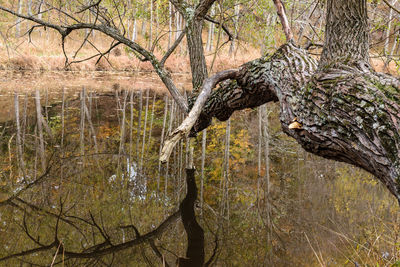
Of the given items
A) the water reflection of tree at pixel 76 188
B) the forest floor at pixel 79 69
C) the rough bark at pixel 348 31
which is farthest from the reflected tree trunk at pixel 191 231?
the forest floor at pixel 79 69

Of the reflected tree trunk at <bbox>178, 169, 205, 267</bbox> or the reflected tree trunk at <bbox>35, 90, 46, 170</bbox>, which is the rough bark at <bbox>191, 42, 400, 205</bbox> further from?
the reflected tree trunk at <bbox>35, 90, 46, 170</bbox>

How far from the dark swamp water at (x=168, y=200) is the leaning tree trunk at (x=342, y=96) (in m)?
1.01

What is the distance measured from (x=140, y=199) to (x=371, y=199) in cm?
311

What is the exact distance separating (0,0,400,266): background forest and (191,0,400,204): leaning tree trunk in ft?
1.77

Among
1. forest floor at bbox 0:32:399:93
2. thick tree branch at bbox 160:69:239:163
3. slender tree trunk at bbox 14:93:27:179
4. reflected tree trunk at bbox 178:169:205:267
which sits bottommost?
reflected tree trunk at bbox 178:169:205:267

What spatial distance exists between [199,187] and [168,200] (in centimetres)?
56

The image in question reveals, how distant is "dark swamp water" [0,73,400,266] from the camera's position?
2.73 metres

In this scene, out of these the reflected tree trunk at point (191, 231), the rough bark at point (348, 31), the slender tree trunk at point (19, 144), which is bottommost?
the reflected tree trunk at point (191, 231)

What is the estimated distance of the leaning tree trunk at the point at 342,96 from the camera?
4.30ft

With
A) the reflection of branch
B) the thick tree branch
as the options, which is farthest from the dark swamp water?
the thick tree branch

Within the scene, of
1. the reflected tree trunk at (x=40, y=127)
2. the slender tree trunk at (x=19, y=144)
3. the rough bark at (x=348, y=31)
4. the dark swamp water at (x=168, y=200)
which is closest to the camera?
the rough bark at (x=348, y=31)

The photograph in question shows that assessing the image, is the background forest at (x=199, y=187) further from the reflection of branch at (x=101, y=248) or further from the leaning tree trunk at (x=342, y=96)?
the leaning tree trunk at (x=342, y=96)

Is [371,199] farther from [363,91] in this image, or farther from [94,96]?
[94,96]

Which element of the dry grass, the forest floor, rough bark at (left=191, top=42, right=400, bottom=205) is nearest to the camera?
rough bark at (left=191, top=42, right=400, bottom=205)
